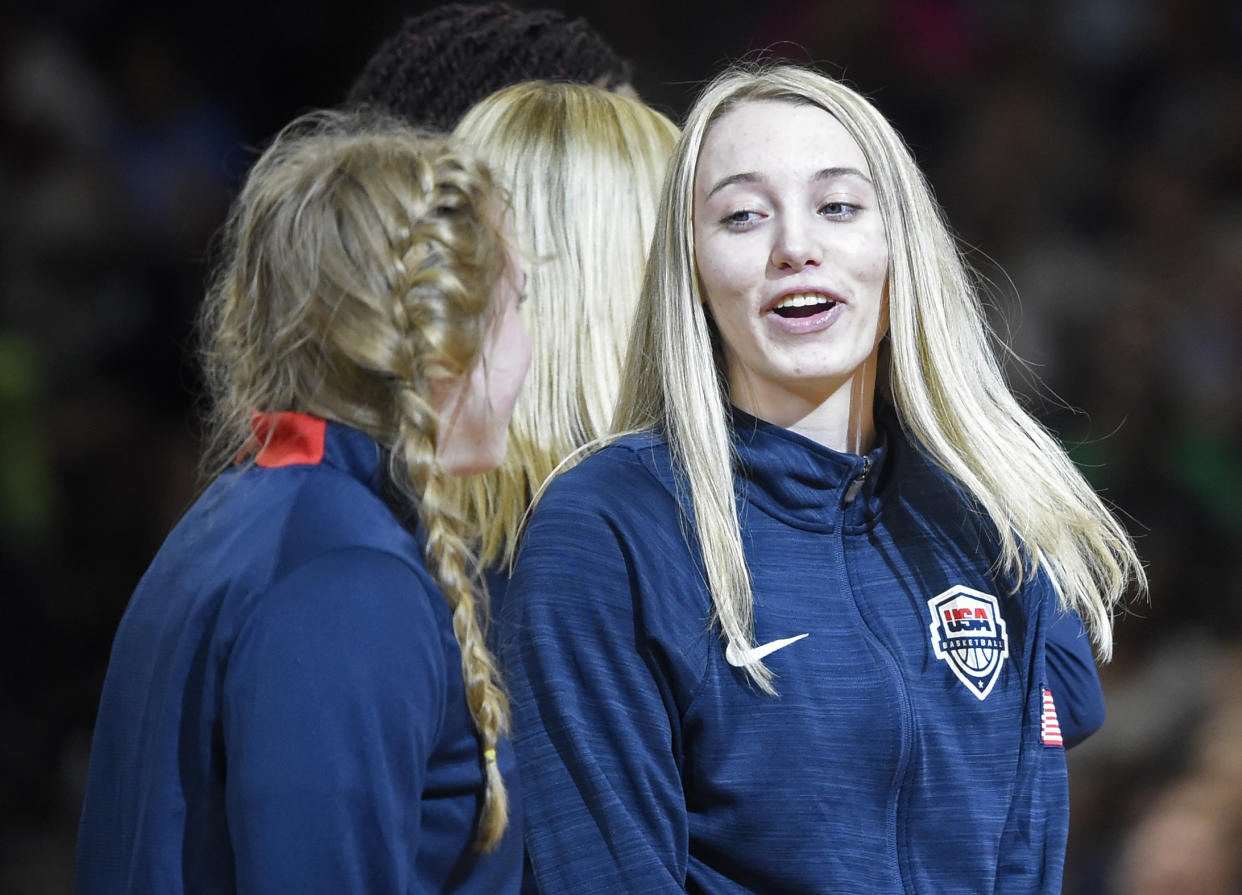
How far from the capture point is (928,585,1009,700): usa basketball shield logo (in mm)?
1664

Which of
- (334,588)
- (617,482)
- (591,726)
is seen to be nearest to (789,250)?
(617,482)

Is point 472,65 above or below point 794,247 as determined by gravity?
above

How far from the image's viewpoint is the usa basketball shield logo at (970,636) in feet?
5.46

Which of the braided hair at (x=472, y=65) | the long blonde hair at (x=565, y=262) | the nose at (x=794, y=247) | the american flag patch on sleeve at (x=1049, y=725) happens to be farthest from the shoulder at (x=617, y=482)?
the braided hair at (x=472, y=65)

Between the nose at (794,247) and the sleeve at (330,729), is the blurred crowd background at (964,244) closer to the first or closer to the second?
the nose at (794,247)

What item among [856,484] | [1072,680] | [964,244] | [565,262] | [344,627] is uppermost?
[565,262]

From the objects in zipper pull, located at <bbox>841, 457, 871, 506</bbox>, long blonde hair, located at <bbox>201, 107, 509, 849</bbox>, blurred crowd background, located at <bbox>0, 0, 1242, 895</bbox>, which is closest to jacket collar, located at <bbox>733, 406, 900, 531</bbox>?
zipper pull, located at <bbox>841, 457, 871, 506</bbox>

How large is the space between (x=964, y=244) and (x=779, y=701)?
2507 millimetres

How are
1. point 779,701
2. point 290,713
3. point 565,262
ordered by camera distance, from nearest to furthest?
point 290,713 → point 779,701 → point 565,262

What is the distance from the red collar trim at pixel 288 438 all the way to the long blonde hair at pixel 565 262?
0.52 m

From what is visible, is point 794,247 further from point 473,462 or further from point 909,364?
point 473,462

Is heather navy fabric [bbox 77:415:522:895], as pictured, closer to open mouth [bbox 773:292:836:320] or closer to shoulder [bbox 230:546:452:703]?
shoulder [bbox 230:546:452:703]

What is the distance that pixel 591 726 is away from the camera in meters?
→ 1.52

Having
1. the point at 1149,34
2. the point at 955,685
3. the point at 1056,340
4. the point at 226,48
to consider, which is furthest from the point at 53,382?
the point at 1149,34
